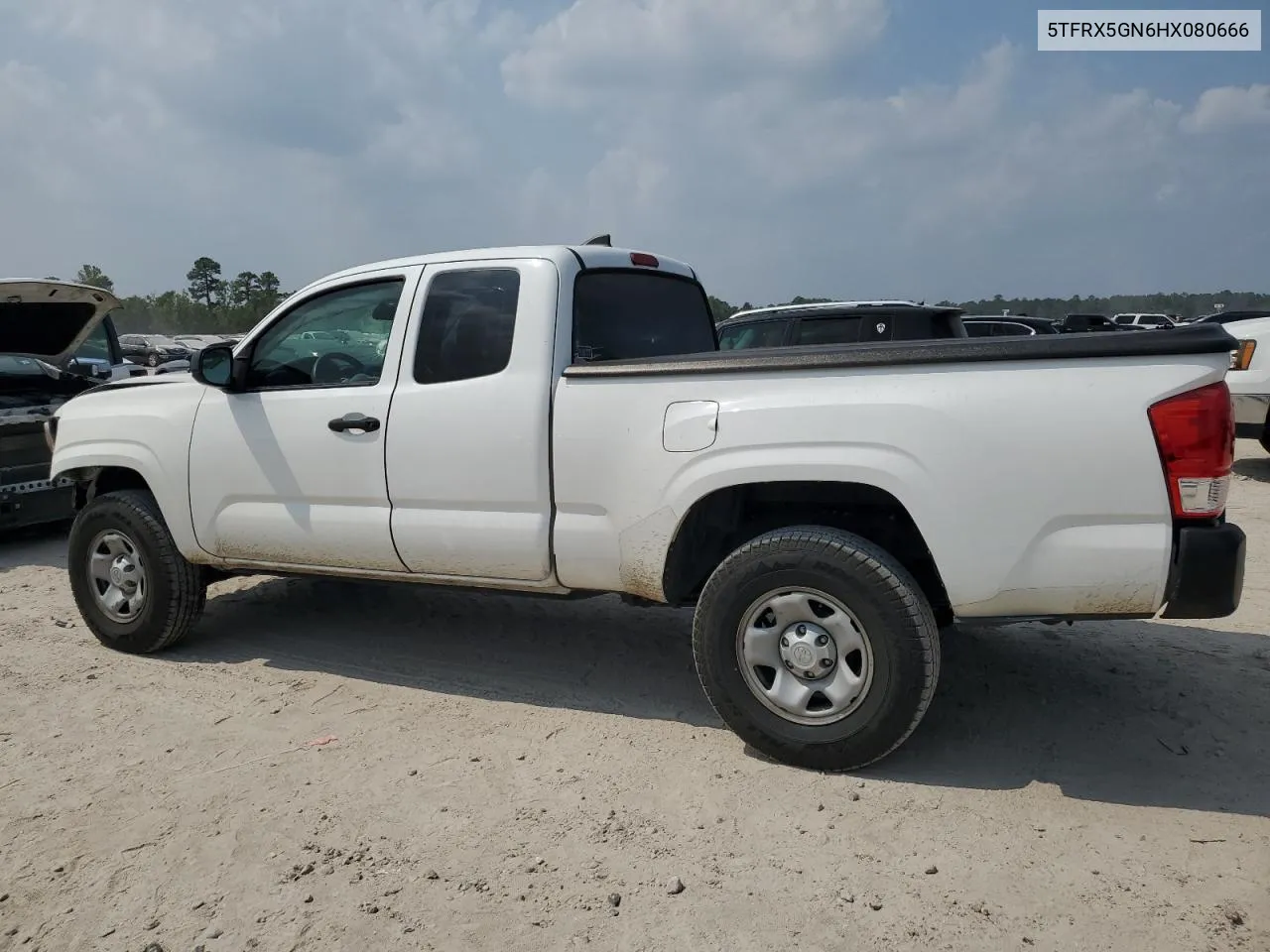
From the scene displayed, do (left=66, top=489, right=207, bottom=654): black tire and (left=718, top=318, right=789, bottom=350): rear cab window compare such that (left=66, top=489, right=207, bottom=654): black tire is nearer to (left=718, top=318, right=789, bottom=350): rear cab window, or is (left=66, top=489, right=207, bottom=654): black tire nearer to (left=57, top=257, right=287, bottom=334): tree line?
(left=718, top=318, right=789, bottom=350): rear cab window

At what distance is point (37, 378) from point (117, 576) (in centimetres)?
454

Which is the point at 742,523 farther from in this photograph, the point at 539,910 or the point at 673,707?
the point at 539,910

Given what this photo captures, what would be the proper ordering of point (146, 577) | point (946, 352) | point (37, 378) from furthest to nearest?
point (37, 378)
point (146, 577)
point (946, 352)

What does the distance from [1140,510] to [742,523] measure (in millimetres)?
1462

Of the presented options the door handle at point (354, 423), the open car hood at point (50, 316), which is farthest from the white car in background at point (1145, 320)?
the door handle at point (354, 423)

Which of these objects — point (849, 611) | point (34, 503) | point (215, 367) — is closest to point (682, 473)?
point (849, 611)

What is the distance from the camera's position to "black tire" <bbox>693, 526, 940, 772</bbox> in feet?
10.6

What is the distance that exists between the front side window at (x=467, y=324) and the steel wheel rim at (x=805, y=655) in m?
1.52

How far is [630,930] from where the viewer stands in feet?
8.46

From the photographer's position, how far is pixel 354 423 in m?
4.14

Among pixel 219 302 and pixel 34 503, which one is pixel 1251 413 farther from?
pixel 219 302

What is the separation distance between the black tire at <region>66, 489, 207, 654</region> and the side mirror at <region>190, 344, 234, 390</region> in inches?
32.1

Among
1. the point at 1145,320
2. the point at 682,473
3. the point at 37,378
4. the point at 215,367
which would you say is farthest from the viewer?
the point at 1145,320

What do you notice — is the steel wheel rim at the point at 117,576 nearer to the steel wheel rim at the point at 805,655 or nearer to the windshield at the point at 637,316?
the windshield at the point at 637,316
